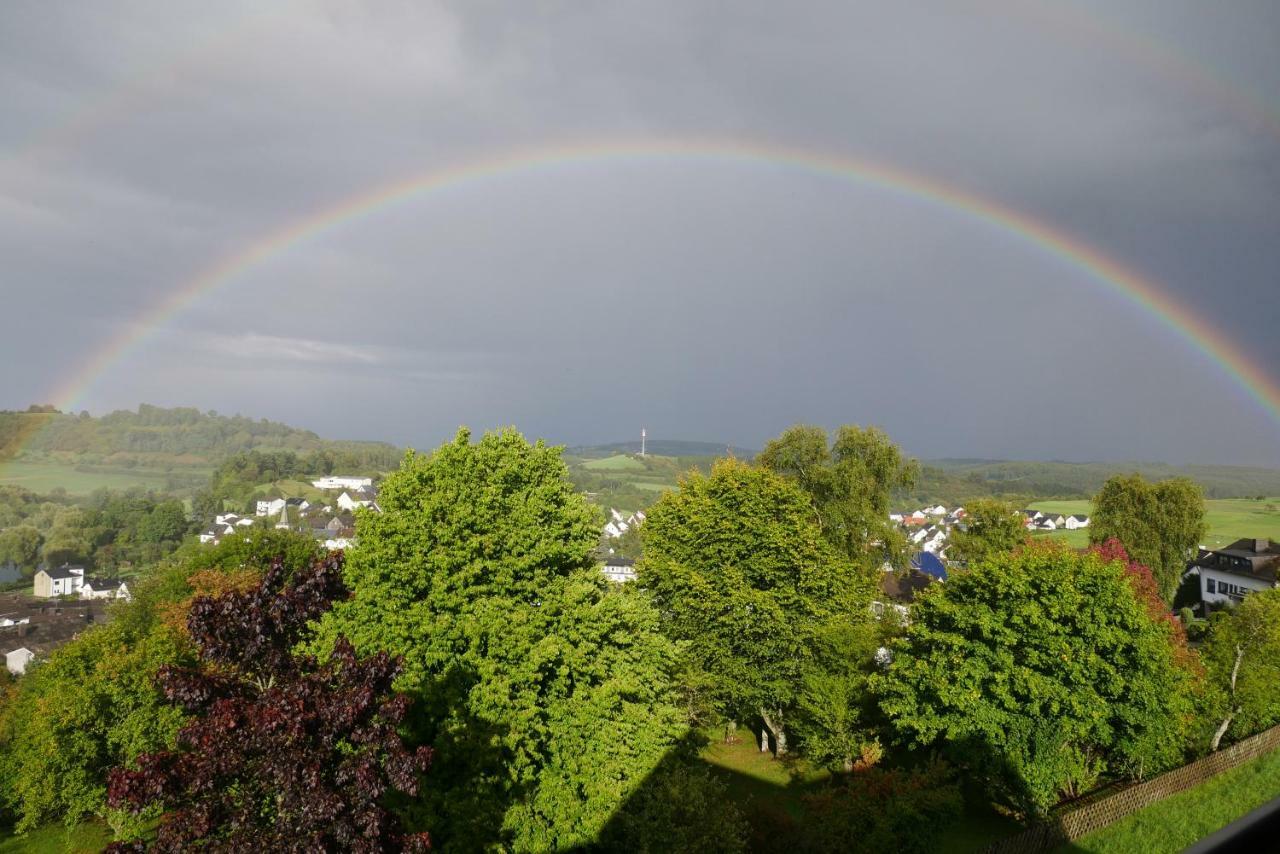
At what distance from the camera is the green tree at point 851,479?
3641 cm

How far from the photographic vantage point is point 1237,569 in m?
56.3

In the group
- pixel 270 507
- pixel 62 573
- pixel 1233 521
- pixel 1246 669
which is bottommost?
pixel 62 573

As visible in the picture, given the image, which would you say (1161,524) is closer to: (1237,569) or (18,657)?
(1237,569)

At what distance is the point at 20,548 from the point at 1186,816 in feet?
541

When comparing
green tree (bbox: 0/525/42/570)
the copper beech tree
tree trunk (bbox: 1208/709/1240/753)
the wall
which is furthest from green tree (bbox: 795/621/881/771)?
green tree (bbox: 0/525/42/570)

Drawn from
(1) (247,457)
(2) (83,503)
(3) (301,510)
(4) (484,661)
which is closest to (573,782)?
(4) (484,661)

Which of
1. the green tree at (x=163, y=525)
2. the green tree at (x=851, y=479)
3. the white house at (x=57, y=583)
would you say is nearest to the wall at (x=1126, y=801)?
the green tree at (x=851, y=479)

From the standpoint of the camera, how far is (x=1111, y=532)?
44.8 meters

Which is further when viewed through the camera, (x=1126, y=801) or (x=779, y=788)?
(x=779, y=788)

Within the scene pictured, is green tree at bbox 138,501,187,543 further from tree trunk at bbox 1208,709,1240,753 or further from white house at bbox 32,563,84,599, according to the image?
tree trunk at bbox 1208,709,1240,753

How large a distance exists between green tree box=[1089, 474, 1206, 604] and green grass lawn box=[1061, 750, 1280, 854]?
86.4 ft

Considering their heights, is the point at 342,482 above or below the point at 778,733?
below

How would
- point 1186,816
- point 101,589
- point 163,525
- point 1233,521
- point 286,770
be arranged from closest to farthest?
1. point 286,770
2. point 1186,816
3. point 1233,521
4. point 101,589
5. point 163,525

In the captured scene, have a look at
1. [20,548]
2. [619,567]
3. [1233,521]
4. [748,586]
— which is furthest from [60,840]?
[20,548]
